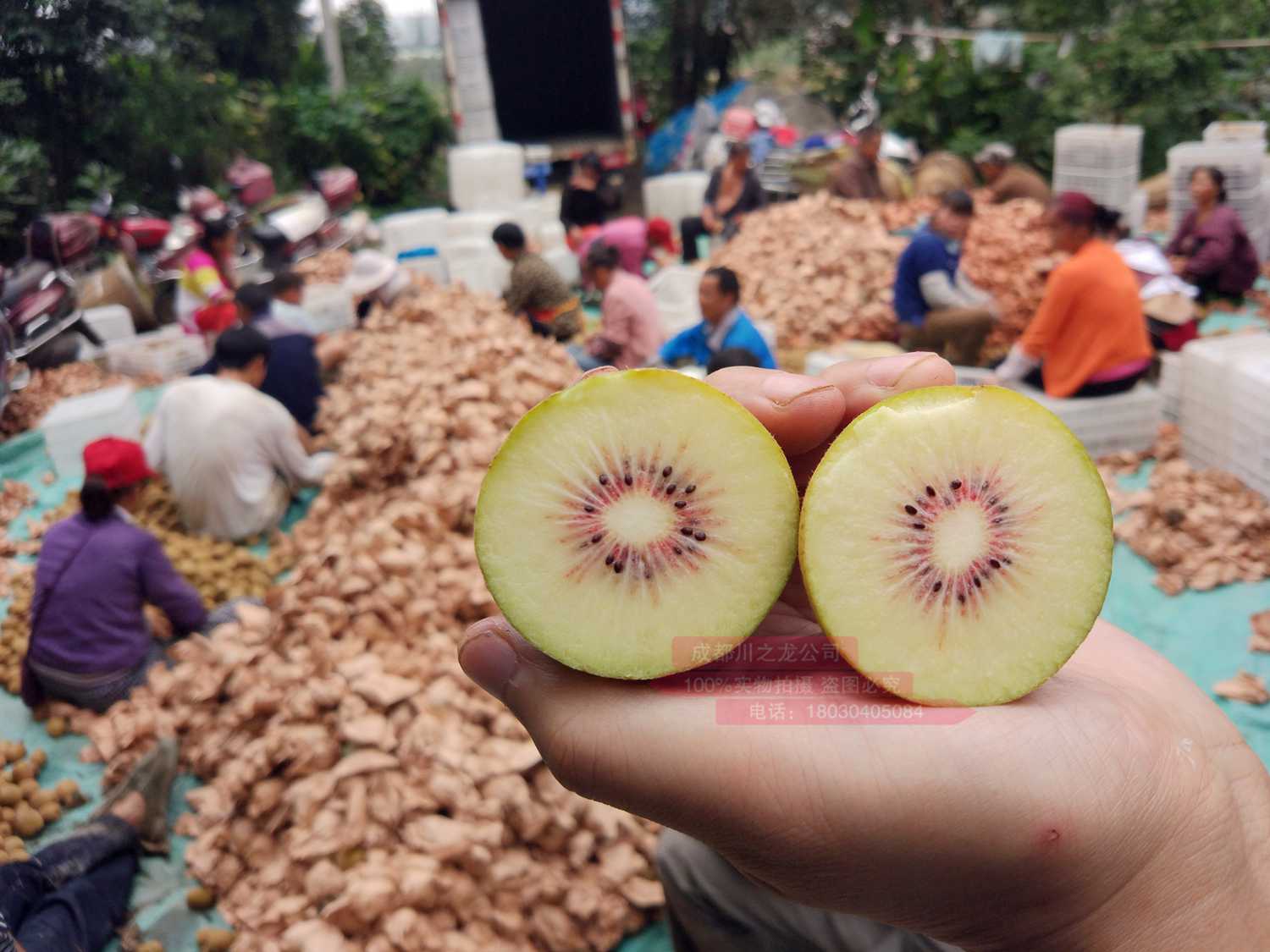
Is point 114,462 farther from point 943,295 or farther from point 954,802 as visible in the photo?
point 943,295

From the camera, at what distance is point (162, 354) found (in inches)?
187

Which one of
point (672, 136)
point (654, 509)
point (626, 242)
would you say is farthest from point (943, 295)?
point (672, 136)

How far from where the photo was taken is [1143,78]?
8.26m

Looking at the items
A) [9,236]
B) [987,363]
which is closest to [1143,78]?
[987,363]

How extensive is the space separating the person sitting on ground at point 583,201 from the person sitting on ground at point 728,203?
0.86 metres

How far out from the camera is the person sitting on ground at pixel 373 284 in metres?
5.96

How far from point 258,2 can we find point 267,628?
230 cm

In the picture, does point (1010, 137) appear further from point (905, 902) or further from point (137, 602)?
point (905, 902)

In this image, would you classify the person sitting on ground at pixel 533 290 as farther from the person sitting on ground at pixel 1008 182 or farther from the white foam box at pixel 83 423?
the person sitting on ground at pixel 1008 182

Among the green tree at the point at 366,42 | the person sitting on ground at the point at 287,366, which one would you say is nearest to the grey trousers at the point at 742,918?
the person sitting on ground at the point at 287,366

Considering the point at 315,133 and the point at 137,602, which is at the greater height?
the point at 315,133

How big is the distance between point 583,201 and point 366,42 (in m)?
5.95

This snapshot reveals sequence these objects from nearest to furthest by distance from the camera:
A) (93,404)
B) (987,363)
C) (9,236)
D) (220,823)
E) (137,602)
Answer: (9,236), (220,823), (137,602), (93,404), (987,363)

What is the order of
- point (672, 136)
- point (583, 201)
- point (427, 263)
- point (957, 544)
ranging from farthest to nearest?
point (672, 136) → point (583, 201) → point (427, 263) → point (957, 544)
